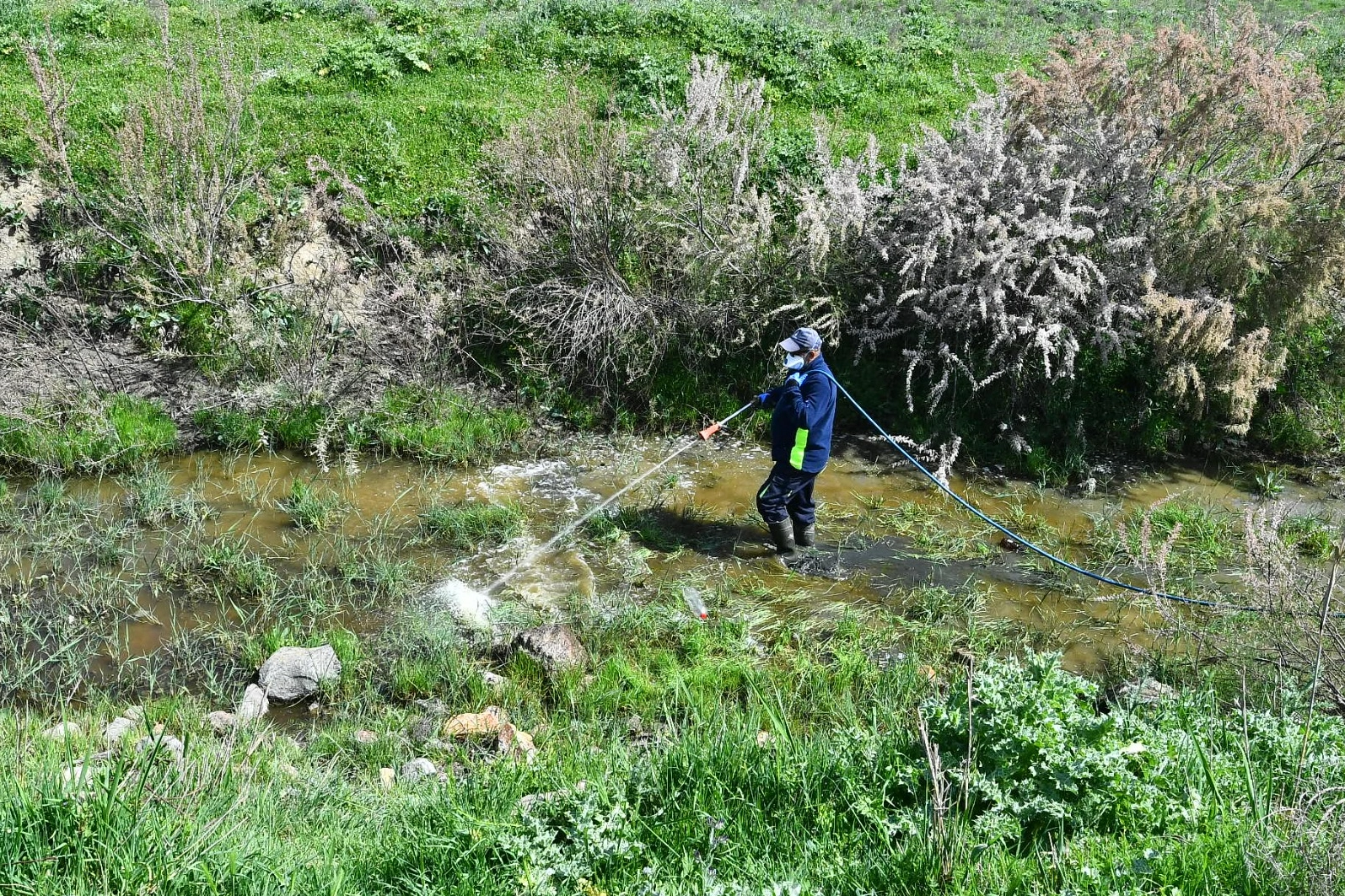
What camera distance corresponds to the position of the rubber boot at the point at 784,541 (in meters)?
8.20

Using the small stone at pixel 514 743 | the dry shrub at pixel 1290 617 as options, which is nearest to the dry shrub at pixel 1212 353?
the dry shrub at pixel 1290 617

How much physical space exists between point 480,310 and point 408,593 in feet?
12.9

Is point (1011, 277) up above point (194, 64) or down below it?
below

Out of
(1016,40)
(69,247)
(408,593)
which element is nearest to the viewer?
(408,593)

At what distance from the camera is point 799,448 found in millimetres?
7879

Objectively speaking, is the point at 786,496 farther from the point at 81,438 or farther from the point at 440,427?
the point at 81,438

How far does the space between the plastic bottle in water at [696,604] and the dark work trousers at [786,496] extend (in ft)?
3.36

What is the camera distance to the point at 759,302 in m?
10.2

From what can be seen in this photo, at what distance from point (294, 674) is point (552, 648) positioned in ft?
5.18

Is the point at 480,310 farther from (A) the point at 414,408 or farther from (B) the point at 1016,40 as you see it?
(B) the point at 1016,40

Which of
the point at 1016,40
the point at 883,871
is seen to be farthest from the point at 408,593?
the point at 1016,40

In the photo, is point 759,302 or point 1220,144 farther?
point 759,302

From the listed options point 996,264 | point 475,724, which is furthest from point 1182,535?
point 475,724

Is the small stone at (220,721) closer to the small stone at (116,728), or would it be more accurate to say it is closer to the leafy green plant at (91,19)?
the small stone at (116,728)
